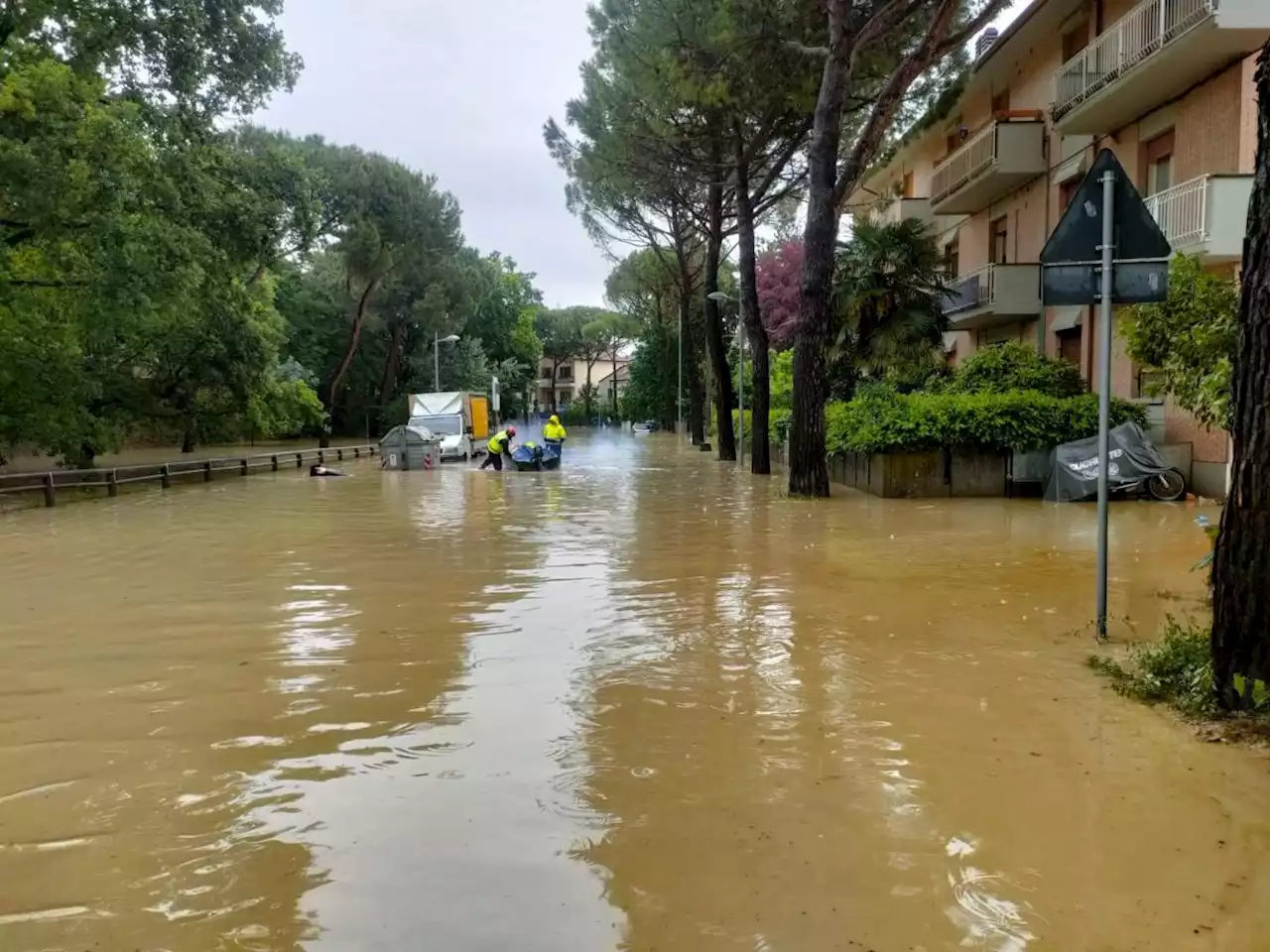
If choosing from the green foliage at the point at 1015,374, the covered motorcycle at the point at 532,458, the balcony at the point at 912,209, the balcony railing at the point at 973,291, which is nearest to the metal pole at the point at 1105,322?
the green foliage at the point at 1015,374

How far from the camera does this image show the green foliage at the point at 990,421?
56.5 ft

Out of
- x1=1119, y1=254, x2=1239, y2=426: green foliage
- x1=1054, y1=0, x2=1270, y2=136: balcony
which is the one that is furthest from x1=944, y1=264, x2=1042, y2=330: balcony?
x1=1119, y1=254, x2=1239, y2=426: green foliage

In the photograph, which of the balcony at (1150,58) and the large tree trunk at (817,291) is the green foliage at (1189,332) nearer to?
the balcony at (1150,58)

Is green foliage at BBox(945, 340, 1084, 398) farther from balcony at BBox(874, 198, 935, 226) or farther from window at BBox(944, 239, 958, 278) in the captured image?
balcony at BBox(874, 198, 935, 226)

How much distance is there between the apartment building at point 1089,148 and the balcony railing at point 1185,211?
0.11 feet

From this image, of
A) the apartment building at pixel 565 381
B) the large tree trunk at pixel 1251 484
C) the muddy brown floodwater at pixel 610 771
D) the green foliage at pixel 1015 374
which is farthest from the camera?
the apartment building at pixel 565 381

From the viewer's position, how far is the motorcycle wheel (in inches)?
634

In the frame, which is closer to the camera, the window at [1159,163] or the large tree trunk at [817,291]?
the large tree trunk at [817,291]

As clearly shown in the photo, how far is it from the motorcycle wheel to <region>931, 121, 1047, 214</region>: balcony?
10177 millimetres

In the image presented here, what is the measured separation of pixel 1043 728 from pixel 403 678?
12.1ft

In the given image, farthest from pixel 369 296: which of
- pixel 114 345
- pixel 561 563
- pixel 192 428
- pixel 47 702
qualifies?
pixel 47 702

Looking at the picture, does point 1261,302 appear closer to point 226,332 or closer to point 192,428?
point 226,332

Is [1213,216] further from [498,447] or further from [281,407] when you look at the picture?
[281,407]

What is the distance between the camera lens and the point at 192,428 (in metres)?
31.4
